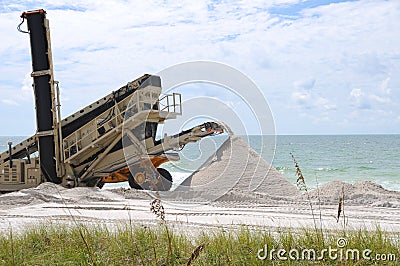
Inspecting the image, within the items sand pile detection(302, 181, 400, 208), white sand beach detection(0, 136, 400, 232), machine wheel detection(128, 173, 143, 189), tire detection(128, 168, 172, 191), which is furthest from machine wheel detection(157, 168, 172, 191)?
sand pile detection(302, 181, 400, 208)

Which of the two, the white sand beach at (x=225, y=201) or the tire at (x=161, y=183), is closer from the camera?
the white sand beach at (x=225, y=201)

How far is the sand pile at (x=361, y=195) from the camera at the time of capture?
502 inches

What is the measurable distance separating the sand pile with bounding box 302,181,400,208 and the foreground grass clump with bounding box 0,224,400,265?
655 cm

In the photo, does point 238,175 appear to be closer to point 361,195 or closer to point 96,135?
point 361,195

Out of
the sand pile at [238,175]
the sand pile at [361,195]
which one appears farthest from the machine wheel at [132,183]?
the sand pile at [361,195]

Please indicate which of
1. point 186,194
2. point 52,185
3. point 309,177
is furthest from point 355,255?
point 309,177

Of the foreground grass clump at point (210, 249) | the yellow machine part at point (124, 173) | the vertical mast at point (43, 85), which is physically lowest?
the foreground grass clump at point (210, 249)

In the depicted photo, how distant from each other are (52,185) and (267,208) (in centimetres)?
644

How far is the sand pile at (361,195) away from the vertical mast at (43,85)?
7.36 m

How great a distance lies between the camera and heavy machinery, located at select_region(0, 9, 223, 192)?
15.4m

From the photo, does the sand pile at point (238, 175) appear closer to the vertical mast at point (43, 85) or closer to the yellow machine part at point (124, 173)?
the yellow machine part at point (124, 173)

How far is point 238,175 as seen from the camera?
1523 cm

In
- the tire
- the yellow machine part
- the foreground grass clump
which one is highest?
the yellow machine part

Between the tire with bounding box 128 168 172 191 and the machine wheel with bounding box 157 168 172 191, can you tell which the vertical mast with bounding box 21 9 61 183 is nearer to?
the tire with bounding box 128 168 172 191
